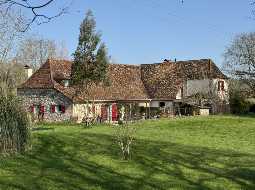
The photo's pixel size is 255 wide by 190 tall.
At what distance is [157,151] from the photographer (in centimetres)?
1816

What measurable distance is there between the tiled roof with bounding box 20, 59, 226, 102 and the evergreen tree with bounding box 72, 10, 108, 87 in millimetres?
1802

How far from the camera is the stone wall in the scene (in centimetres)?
4312

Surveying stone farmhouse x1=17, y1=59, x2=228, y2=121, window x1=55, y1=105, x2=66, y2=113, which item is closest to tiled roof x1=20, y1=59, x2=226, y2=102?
stone farmhouse x1=17, y1=59, x2=228, y2=121

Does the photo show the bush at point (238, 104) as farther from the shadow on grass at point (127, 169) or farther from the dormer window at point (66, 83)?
the shadow on grass at point (127, 169)

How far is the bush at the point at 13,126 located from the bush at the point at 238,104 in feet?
130

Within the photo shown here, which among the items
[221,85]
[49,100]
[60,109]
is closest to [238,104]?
[221,85]

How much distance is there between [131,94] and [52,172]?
3707 centimetres

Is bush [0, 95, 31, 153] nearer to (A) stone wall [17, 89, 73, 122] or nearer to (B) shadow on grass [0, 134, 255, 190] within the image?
(B) shadow on grass [0, 134, 255, 190]

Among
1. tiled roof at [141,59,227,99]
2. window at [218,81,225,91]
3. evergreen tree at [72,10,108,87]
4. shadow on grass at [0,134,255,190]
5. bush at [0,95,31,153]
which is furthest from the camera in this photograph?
window at [218,81,225,91]

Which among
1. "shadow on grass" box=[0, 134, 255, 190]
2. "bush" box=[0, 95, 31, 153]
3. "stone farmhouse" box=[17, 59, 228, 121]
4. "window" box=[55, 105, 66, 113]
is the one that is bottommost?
"shadow on grass" box=[0, 134, 255, 190]

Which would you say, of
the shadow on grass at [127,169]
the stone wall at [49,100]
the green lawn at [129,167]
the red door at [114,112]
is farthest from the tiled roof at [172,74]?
the shadow on grass at [127,169]

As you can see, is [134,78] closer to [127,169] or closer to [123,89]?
[123,89]

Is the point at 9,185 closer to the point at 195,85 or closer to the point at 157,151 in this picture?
the point at 157,151

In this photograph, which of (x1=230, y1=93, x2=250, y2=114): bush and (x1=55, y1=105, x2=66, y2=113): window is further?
(x1=230, y1=93, x2=250, y2=114): bush
